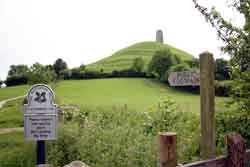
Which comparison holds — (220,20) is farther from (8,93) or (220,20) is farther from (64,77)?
(64,77)

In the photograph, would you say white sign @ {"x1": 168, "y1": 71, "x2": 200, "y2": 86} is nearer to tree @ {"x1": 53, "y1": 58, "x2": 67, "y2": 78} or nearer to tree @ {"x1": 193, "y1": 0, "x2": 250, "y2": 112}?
tree @ {"x1": 193, "y1": 0, "x2": 250, "y2": 112}

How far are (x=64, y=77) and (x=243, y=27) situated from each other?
38.1 m

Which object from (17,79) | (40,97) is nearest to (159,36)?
(17,79)

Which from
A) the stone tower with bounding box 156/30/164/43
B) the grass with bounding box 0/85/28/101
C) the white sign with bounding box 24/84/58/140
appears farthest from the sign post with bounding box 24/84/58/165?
the stone tower with bounding box 156/30/164/43

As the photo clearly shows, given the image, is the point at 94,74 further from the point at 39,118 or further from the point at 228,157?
the point at 228,157

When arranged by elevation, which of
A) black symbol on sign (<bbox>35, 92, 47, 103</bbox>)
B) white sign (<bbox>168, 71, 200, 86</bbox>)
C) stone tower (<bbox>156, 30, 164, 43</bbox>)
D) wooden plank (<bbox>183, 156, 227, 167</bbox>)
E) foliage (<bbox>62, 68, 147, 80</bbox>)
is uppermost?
stone tower (<bbox>156, 30, 164, 43</bbox>)

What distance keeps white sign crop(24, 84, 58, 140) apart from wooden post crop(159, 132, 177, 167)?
3458mm

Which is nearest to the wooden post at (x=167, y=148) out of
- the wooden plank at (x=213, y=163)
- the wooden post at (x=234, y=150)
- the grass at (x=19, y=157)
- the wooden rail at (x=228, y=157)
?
the wooden rail at (x=228, y=157)

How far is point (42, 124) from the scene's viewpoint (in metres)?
6.09

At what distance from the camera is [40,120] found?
609cm

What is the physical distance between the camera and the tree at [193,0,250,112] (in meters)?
5.25

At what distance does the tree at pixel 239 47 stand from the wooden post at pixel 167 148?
101 inches

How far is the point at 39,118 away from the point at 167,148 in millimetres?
3601

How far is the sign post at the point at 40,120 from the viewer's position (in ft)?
19.8
